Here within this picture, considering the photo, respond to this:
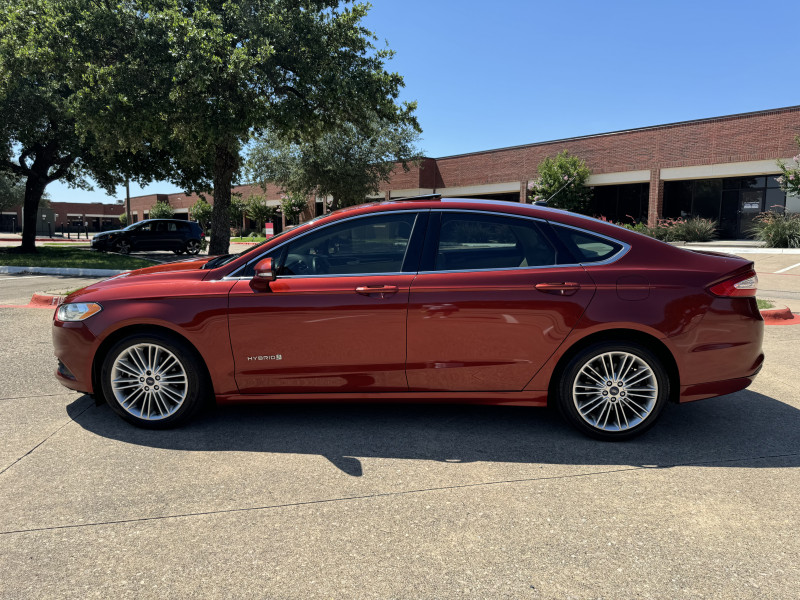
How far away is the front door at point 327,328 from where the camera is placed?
3.92 m

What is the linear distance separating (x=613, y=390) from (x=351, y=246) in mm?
2103

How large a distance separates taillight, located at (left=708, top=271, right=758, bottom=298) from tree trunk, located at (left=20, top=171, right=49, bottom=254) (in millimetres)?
25541

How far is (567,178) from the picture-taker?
30.7 meters

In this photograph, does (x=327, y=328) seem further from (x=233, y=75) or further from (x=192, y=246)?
(x=192, y=246)

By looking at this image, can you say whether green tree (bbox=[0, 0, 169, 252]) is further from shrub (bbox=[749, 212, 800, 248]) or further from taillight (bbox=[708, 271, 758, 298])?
shrub (bbox=[749, 212, 800, 248])

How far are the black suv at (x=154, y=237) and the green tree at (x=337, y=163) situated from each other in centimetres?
752

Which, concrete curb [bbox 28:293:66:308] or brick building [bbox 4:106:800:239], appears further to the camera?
brick building [bbox 4:106:800:239]

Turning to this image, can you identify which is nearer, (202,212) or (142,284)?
(142,284)

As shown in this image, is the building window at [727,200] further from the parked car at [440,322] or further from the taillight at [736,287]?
the parked car at [440,322]

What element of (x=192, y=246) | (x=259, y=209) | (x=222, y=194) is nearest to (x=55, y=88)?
(x=222, y=194)

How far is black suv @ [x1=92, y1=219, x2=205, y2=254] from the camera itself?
85.4ft

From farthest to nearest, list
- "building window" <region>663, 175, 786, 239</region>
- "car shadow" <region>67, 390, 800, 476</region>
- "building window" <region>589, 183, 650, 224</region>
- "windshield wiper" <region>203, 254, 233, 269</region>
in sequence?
1. "building window" <region>589, 183, 650, 224</region>
2. "building window" <region>663, 175, 786, 239</region>
3. "windshield wiper" <region>203, 254, 233, 269</region>
4. "car shadow" <region>67, 390, 800, 476</region>

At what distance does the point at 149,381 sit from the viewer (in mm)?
4125

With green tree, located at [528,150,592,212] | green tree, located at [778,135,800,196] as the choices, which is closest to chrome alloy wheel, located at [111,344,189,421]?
green tree, located at [778,135,800,196]
